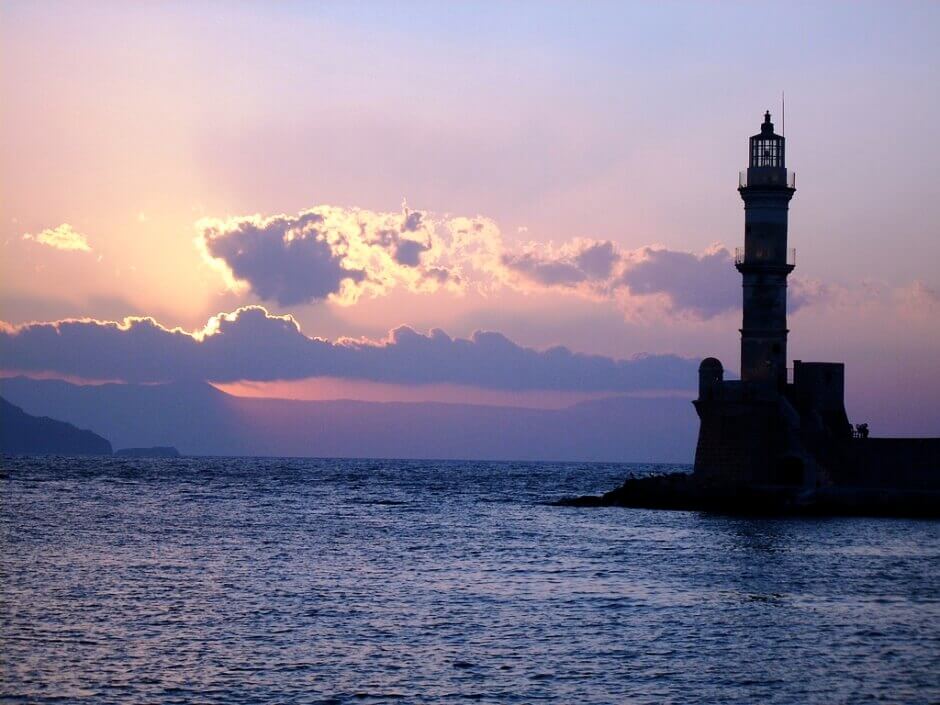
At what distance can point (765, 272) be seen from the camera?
65.2 m

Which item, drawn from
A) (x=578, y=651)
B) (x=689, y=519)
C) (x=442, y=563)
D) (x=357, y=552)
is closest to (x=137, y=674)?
(x=578, y=651)

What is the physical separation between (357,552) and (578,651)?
2079cm

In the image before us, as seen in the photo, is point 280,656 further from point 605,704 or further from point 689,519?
point 689,519

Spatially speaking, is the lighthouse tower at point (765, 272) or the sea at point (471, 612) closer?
the sea at point (471, 612)

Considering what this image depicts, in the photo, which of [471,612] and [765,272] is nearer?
[471,612]

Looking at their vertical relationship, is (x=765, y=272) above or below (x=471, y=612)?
above

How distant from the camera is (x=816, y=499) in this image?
62.2m

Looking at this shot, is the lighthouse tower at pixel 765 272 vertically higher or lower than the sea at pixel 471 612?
higher

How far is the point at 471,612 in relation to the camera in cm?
3341

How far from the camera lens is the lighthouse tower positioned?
65.1 meters

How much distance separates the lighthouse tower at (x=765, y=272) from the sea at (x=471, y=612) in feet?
29.2

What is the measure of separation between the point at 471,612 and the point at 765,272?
36504mm

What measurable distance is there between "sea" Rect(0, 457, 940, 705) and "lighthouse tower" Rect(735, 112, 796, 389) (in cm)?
890

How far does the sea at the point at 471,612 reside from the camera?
82.4ft
